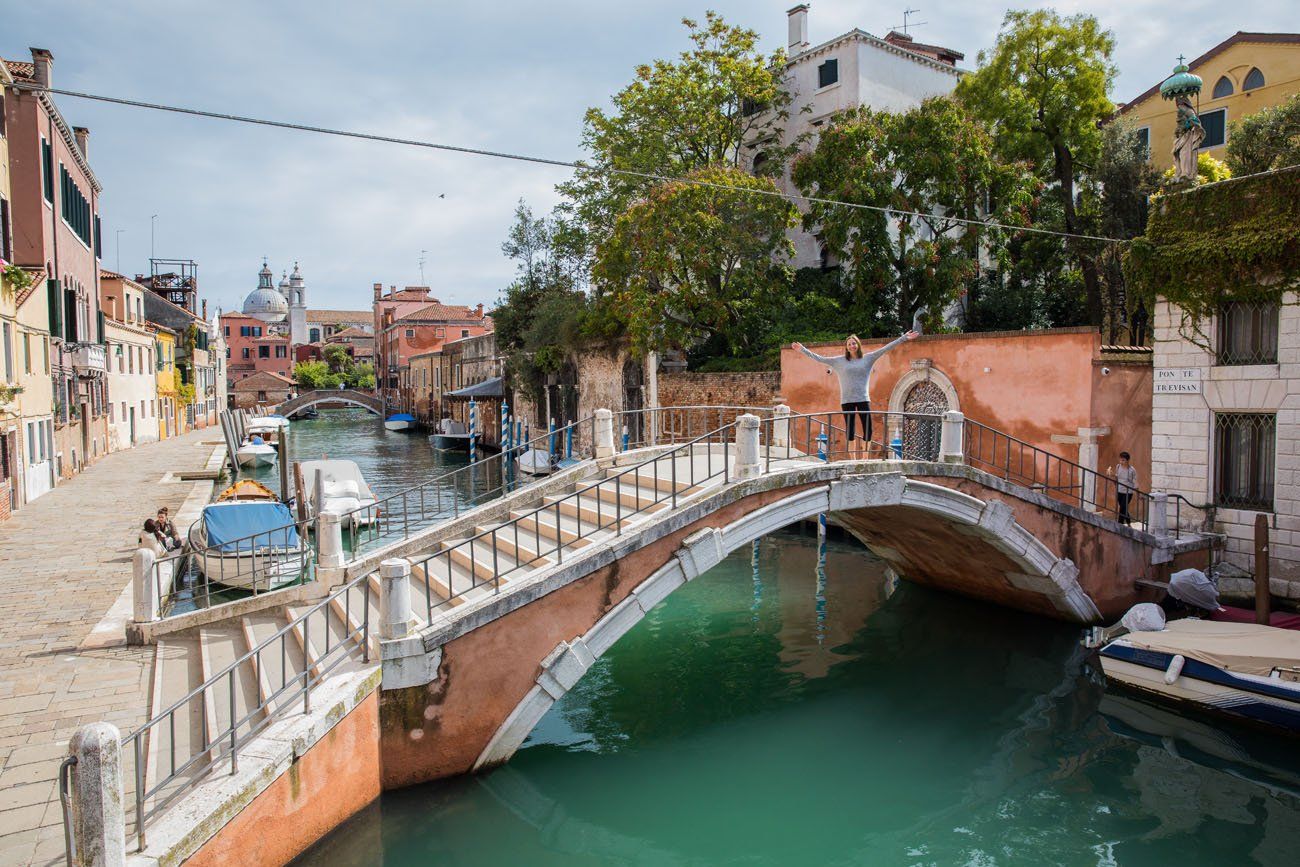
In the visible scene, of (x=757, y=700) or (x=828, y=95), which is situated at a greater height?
(x=828, y=95)

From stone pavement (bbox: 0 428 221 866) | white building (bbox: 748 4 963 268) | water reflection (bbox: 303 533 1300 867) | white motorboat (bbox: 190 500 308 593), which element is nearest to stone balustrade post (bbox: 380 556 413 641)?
water reflection (bbox: 303 533 1300 867)

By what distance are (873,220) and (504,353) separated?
1876cm

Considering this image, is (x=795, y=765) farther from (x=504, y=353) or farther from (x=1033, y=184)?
(x=504, y=353)

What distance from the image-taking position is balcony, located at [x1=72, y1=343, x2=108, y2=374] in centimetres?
2256

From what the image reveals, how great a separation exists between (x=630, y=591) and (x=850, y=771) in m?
2.89

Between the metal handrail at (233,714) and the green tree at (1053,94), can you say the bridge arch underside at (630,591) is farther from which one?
the green tree at (1053,94)

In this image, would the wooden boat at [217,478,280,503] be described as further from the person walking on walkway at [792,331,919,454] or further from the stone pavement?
the person walking on walkway at [792,331,919,454]

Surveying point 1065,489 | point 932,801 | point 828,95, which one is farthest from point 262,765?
point 828,95

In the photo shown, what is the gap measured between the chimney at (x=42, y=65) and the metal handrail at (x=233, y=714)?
1747 centimetres

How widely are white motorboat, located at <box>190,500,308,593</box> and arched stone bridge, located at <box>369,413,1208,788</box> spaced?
18.6ft

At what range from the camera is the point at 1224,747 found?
912cm

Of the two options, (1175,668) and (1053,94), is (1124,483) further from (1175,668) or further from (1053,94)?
(1053,94)

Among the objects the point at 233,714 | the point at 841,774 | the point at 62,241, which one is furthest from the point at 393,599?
the point at 62,241

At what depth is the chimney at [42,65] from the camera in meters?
19.3
